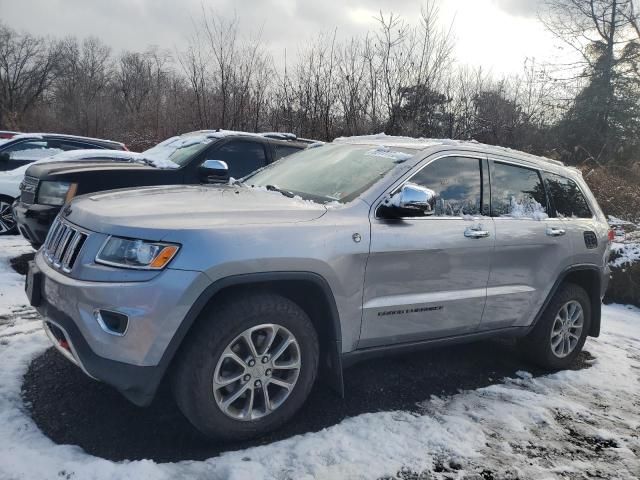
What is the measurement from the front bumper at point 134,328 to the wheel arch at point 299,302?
4cm

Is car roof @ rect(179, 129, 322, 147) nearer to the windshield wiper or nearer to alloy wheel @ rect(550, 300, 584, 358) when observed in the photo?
the windshield wiper

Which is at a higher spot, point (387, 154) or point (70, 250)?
point (387, 154)

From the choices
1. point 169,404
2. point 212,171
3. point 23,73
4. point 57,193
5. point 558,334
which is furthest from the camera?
point 23,73

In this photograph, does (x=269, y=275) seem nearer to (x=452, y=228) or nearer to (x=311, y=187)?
(x=311, y=187)

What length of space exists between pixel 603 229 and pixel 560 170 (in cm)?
69

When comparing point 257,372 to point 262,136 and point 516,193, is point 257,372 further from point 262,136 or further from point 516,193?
point 262,136

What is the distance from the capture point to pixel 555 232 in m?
4.30

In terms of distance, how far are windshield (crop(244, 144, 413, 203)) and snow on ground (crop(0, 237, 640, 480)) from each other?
4.84 ft

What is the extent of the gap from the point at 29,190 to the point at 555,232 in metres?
5.54

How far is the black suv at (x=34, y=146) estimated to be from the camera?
8.59 metres

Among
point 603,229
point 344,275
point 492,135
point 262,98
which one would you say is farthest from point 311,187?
point 492,135

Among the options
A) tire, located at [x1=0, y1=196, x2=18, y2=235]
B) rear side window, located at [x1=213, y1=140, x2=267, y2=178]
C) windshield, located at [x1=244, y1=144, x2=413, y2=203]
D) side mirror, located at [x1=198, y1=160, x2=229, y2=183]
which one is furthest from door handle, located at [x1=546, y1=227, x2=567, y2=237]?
tire, located at [x1=0, y1=196, x2=18, y2=235]

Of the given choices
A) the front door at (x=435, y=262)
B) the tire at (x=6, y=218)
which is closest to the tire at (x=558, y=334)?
the front door at (x=435, y=262)

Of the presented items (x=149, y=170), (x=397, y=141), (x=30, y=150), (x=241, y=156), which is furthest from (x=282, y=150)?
(x=30, y=150)
